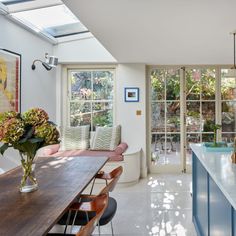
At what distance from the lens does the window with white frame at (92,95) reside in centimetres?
534

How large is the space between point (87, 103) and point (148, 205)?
8.35 feet

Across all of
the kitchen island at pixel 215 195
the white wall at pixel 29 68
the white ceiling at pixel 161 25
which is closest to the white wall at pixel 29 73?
the white wall at pixel 29 68

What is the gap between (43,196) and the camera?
166cm

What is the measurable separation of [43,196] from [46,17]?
3.13m

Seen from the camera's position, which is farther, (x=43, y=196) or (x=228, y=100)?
(x=228, y=100)

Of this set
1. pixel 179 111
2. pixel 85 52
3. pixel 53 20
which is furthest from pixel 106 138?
pixel 53 20

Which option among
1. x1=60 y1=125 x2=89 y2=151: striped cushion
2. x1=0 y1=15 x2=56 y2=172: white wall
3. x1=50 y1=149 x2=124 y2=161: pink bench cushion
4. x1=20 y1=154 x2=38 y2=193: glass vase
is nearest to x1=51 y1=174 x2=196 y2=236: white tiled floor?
x1=50 y1=149 x2=124 y2=161: pink bench cushion

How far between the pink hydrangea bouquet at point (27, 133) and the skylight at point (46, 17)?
189cm

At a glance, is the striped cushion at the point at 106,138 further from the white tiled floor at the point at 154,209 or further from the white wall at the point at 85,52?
the white wall at the point at 85,52

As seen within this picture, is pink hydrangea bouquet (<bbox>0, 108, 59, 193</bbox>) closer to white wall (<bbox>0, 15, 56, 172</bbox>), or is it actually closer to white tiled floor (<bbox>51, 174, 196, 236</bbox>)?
white tiled floor (<bbox>51, 174, 196, 236</bbox>)

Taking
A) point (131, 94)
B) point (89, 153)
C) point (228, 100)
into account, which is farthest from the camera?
point (228, 100)

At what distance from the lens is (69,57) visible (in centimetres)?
503

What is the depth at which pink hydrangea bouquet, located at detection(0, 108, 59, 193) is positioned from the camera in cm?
166

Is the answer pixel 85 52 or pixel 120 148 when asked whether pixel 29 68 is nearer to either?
pixel 85 52
